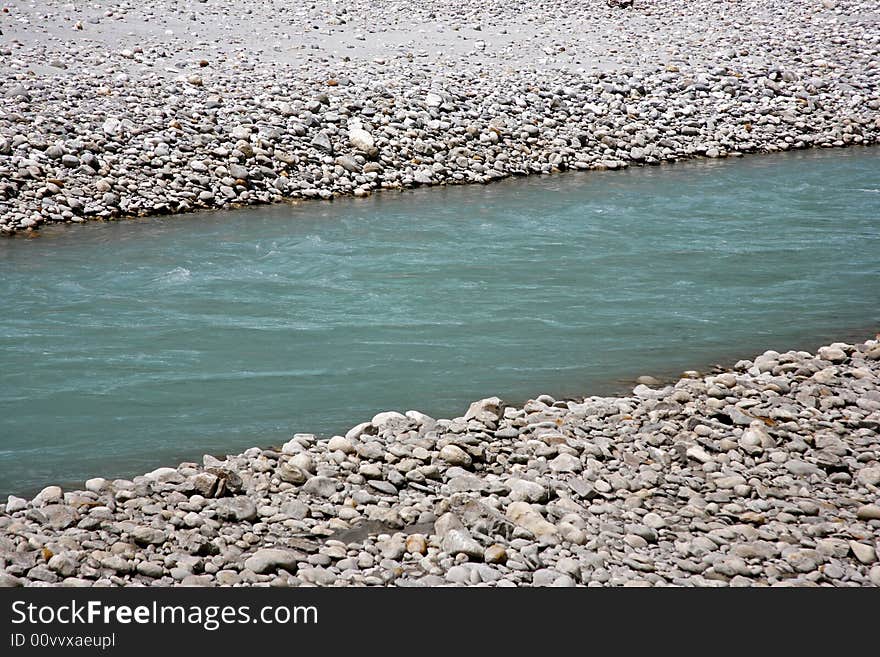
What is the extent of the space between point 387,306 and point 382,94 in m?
7.99

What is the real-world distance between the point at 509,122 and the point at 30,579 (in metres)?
13.2

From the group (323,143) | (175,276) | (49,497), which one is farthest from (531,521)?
(323,143)

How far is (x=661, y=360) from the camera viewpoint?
26.9ft

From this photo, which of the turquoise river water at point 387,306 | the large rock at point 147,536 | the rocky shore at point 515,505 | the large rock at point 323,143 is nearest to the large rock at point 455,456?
the rocky shore at point 515,505

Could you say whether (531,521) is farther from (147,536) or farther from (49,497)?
(49,497)

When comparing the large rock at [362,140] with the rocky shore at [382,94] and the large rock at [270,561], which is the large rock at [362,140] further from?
the large rock at [270,561]

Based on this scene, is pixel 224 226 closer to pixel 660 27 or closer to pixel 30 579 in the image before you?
pixel 30 579

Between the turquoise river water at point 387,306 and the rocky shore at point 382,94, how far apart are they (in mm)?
976

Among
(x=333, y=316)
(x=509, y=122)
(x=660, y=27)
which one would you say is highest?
(x=660, y=27)

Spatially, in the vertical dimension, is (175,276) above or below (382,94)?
below

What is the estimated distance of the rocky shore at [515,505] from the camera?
15.0 feet

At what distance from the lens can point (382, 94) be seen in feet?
54.6
